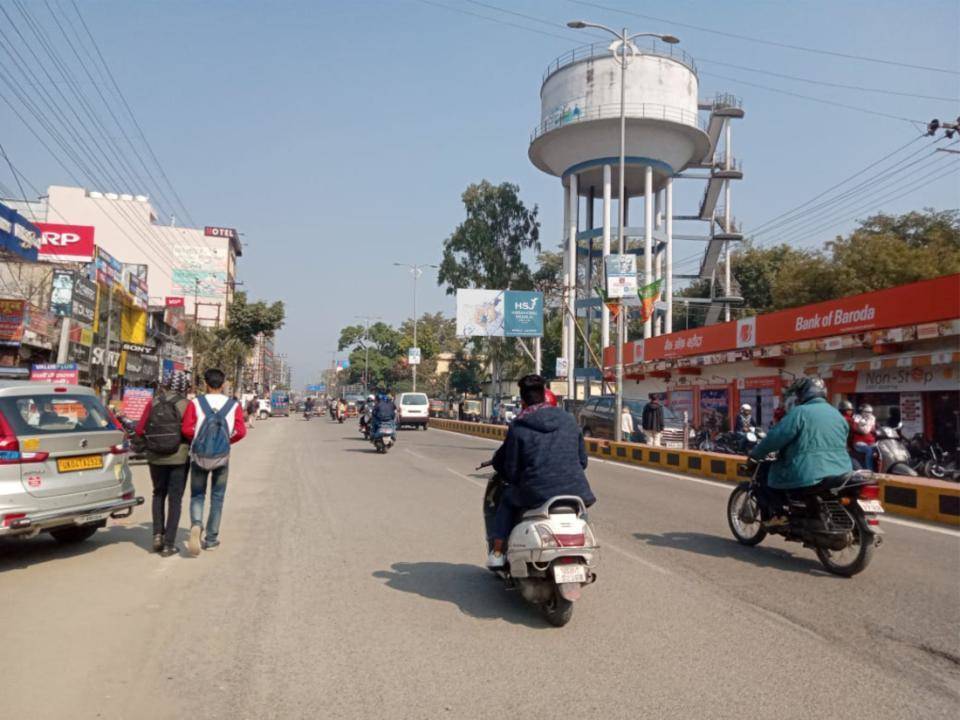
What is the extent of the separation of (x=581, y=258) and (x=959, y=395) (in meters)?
29.8

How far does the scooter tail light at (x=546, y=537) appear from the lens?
5.03 m

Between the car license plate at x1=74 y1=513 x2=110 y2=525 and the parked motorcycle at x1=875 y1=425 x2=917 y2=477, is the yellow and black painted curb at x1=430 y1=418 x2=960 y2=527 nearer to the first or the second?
the parked motorcycle at x1=875 y1=425 x2=917 y2=477

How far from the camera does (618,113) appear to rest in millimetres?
36031

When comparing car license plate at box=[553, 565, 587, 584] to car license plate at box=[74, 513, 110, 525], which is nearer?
car license plate at box=[553, 565, 587, 584]

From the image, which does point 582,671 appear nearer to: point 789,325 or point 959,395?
point 959,395

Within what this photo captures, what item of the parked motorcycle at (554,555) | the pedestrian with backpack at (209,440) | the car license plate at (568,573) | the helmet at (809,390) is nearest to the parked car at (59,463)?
the pedestrian with backpack at (209,440)

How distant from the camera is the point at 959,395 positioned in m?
17.4

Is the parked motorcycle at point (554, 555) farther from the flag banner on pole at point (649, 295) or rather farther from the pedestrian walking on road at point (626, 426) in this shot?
the flag banner on pole at point (649, 295)

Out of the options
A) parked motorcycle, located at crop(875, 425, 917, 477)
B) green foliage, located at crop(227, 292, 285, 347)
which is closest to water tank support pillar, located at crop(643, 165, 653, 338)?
parked motorcycle, located at crop(875, 425, 917, 477)

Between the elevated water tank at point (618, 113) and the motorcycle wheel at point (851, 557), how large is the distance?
31933mm

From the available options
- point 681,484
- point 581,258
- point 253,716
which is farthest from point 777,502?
point 581,258

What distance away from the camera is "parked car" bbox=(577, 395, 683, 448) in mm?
23156

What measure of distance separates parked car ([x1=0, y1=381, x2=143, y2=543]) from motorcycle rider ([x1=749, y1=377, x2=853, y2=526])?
614 centimetres

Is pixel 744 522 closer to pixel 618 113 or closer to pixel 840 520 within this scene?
pixel 840 520
